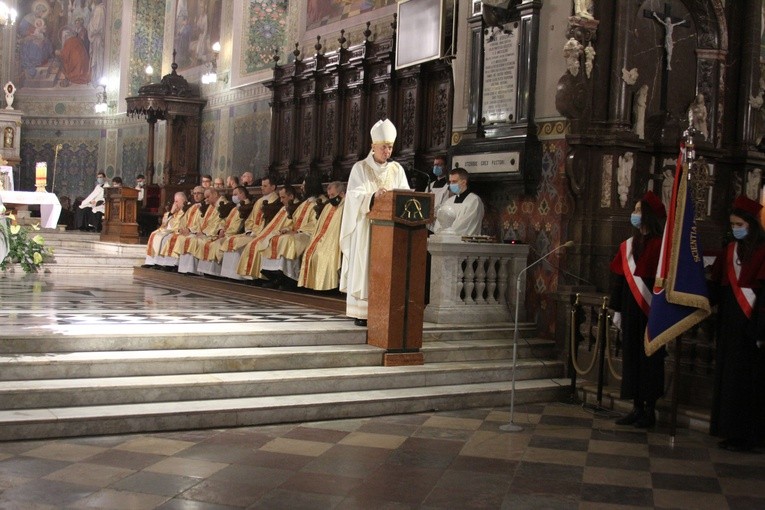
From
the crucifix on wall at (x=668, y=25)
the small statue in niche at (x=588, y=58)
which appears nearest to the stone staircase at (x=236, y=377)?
the small statue in niche at (x=588, y=58)

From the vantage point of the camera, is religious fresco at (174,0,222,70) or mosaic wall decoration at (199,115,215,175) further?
religious fresco at (174,0,222,70)

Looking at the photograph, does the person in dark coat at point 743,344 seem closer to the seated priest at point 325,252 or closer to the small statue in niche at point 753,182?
the small statue in niche at point 753,182

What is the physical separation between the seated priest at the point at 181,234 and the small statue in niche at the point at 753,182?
7.79m

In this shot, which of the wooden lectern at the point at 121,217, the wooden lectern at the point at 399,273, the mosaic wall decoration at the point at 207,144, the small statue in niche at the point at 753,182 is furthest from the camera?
the mosaic wall decoration at the point at 207,144

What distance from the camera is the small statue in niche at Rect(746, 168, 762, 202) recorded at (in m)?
9.93

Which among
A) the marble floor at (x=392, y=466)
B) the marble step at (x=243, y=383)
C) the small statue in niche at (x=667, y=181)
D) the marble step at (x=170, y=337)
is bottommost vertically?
the marble floor at (x=392, y=466)

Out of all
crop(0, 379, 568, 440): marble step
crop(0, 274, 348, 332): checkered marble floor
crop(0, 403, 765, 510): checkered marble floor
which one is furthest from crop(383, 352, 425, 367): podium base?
crop(0, 274, 348, 332): checkered marble floor

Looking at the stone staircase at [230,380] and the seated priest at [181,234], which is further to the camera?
the seated priest at [181,234]

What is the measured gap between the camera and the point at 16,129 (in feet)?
72.6

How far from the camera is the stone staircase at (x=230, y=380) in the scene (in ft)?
19.1

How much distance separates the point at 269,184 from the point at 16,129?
11748 millimetres

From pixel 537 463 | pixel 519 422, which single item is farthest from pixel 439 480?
pixel 519 422

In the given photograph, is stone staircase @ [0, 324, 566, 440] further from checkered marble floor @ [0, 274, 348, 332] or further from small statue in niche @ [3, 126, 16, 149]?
small statue in niche @ [3, 126, 16, 149]

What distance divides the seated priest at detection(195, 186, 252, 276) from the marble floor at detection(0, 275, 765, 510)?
572 cm
